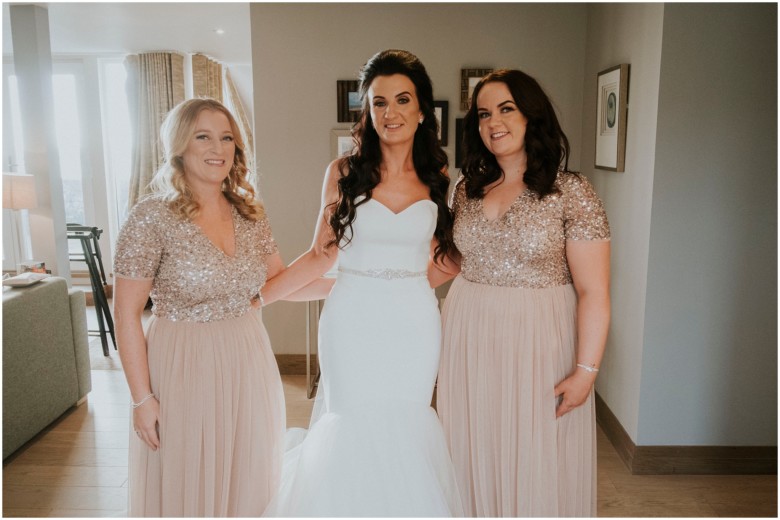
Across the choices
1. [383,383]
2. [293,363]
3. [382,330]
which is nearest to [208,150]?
[382,330]

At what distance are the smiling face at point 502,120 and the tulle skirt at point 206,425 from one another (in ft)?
3.06

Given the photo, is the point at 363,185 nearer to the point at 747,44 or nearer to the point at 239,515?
the point at 239,515

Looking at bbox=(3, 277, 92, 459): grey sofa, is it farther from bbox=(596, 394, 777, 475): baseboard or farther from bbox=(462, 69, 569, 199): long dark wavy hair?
bbox=(596, 394, 777, 475): baseboard

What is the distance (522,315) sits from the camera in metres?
1.94

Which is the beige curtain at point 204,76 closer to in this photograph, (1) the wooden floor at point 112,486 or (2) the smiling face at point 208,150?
(1) the wooden floor at point 112,486

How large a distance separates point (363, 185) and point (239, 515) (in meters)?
1.11

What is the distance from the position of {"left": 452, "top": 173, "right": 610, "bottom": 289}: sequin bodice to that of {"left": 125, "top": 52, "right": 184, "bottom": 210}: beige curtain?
5.45 meters

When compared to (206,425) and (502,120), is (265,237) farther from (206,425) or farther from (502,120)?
(502,120)

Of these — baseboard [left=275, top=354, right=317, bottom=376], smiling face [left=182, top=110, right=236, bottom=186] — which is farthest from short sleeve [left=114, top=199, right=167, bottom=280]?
baseboard [left=275, top=354, right=317, bottom=376]

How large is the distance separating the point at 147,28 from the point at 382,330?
4524mm

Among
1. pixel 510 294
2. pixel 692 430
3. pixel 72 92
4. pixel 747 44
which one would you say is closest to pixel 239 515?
pixel 510 294

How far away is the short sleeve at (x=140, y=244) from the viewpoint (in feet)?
5.61

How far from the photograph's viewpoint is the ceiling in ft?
15.2

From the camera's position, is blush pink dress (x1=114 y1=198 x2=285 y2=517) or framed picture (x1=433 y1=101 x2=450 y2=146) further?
framed picture (x1=433 y1=101 x2=450 y2=146)
